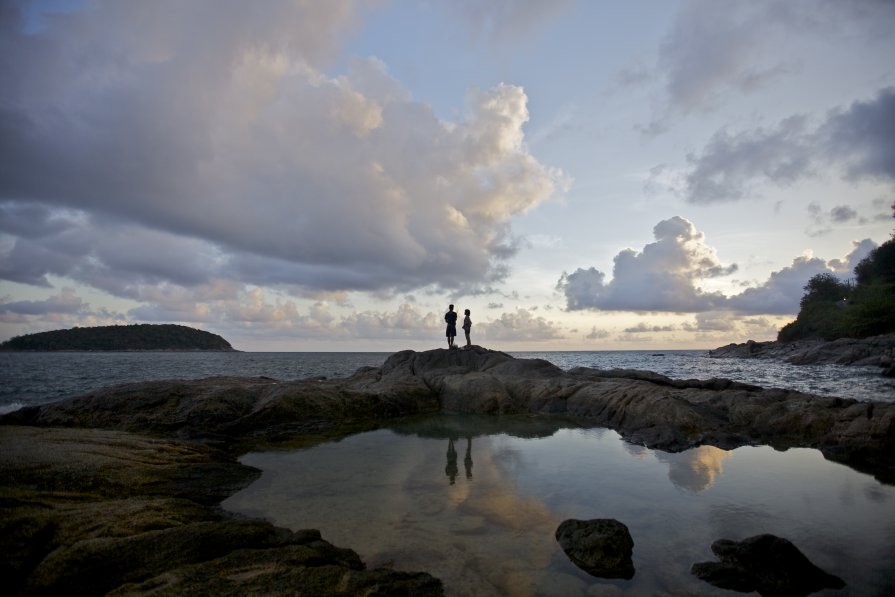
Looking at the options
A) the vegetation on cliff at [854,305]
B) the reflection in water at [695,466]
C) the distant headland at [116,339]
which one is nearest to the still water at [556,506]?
the reflection in water at [695,466]

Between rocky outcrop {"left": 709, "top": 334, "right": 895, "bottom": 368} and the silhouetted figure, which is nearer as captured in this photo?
the silhouetted figure

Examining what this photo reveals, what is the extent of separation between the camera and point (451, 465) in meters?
9.70

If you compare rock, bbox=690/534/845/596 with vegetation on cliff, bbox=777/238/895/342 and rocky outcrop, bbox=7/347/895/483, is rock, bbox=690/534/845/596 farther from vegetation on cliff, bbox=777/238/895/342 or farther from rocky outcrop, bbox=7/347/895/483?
vegetation on cliff, bbox=777/238/895/342

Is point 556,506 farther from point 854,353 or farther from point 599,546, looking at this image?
point 854,353

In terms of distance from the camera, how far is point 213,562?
13.8 feet

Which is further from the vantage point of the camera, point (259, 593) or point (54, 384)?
point (54, 384)

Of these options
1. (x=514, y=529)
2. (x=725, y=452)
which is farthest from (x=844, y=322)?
(x=514, y=529)

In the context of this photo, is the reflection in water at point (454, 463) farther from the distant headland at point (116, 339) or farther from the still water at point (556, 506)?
the distant headland at point (116, 339)

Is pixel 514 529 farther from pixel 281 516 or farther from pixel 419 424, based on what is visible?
pixel 419 424

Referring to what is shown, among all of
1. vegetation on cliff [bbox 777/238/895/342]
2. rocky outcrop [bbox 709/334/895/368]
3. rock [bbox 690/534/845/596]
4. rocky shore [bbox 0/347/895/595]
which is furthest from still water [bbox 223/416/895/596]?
vegetation on cliff [bbox 777/238/895/342]

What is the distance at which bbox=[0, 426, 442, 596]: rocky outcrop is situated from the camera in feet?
12.8

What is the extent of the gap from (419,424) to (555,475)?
7.29 metres

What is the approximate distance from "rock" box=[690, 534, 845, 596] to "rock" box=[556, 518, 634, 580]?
0.80 m

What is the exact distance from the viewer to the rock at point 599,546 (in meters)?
5.02
